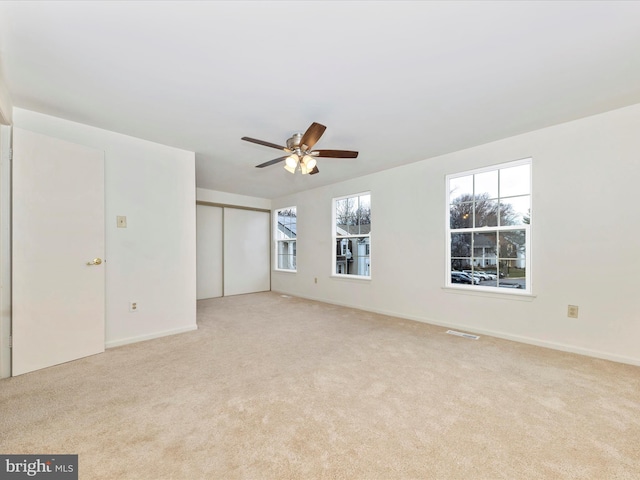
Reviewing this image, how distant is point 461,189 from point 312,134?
95.2 inches

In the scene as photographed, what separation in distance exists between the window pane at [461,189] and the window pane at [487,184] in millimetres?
79

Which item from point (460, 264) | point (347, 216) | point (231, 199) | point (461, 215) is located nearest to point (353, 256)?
point (347, 216)

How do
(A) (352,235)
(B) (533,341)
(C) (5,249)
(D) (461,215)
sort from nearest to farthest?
1. (C) (5,249)
2. (B) (533,341)
3. (D) (461,215)
4. (A) (352,235)

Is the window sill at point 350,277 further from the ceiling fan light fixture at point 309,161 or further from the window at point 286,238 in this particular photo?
the ceiling fan light fixture at point 309,161

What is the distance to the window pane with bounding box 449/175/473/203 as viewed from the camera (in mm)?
3621

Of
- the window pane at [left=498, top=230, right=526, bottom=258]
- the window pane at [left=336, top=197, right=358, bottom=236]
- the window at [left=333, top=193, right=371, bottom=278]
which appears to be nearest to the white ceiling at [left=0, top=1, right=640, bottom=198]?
the window pane at [left=498, top=230, right=526, bottom=258]

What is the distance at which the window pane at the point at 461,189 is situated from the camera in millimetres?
3621

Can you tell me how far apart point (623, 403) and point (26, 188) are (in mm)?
5023

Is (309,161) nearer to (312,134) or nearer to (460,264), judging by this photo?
(312,134)

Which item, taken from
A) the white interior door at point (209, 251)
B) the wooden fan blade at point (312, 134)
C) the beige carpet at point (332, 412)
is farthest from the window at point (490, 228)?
the white interior door at point (209, 251)

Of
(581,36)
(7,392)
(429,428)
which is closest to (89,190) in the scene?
(7,392)

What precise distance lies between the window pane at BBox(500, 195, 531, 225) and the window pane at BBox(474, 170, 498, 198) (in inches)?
6.9

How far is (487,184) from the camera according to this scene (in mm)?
3465

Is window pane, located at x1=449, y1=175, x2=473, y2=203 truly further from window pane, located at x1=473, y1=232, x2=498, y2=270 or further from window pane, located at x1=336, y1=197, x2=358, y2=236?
window pane, located at x1=336, y1=197, x2=358, y2=236
